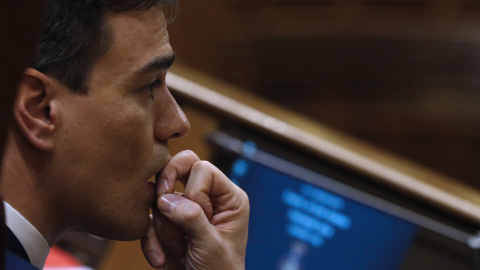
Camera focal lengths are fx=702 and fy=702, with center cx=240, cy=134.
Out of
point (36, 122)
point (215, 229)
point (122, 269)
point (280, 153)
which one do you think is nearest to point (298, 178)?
point (280, 153)

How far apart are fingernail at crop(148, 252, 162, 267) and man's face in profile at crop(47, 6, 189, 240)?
7 centimetres

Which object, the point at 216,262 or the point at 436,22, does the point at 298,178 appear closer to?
the point at 216,262

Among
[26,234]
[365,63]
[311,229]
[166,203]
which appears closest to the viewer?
[26,234]

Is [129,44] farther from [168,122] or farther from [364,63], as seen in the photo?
[364,63]

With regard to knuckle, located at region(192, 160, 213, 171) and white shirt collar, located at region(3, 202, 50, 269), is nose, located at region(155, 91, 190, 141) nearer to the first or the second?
knuckle, located at region(192, 160, 213, 171)

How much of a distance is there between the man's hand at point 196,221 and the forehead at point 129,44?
161mm

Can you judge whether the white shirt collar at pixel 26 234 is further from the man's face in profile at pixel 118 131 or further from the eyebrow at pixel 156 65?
the eyebrow at pixel 156 65

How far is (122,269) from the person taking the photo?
1.56 m

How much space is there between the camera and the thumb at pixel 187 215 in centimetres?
89

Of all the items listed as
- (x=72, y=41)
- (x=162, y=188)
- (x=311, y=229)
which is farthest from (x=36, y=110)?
(x=311, y=229)

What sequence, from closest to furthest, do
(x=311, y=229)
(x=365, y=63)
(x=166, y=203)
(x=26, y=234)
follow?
(x=26, y=234) < (x=166, y=203) < (x=311, y=229) < (x=365, y=63)

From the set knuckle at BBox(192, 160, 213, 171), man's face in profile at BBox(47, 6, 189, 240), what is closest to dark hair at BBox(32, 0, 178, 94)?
man's face in profile at BBox(47, 6, 189, 240)

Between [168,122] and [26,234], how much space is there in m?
0.22

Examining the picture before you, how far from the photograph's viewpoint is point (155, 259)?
924mm
